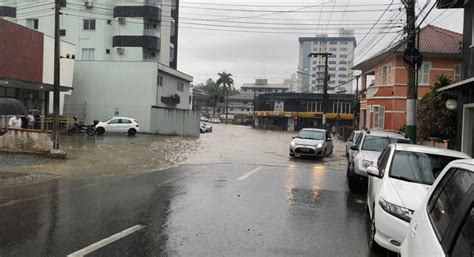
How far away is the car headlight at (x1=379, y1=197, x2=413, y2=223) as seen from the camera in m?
6.14

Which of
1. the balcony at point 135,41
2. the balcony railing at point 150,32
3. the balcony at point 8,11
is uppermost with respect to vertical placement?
the balcony at point 8,11

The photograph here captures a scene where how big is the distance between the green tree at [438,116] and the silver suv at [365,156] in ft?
27.4

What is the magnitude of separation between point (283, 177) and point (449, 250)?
13.0 m

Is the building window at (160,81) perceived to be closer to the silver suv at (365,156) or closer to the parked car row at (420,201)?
the silver suv at (365,156)

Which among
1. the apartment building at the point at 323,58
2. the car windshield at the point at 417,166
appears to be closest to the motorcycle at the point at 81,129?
the apartment building at the point at 323,58

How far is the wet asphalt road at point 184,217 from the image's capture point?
680cm

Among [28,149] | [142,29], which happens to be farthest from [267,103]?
[28,149]

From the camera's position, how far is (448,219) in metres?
3.20

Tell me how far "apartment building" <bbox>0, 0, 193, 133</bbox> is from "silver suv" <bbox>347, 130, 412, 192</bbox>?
3029 centimetres

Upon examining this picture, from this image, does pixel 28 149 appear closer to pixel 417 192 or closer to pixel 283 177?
pixel 283 177

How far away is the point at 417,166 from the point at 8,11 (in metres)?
58.0

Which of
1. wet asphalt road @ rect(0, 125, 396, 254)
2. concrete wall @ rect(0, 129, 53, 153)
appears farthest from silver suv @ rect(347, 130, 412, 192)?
concrete wall @ rect(0, 129, 53, 153)

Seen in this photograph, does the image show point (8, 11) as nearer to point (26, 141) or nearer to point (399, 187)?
point (26, 141)

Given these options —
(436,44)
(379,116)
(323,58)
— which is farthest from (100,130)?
(323,58)
